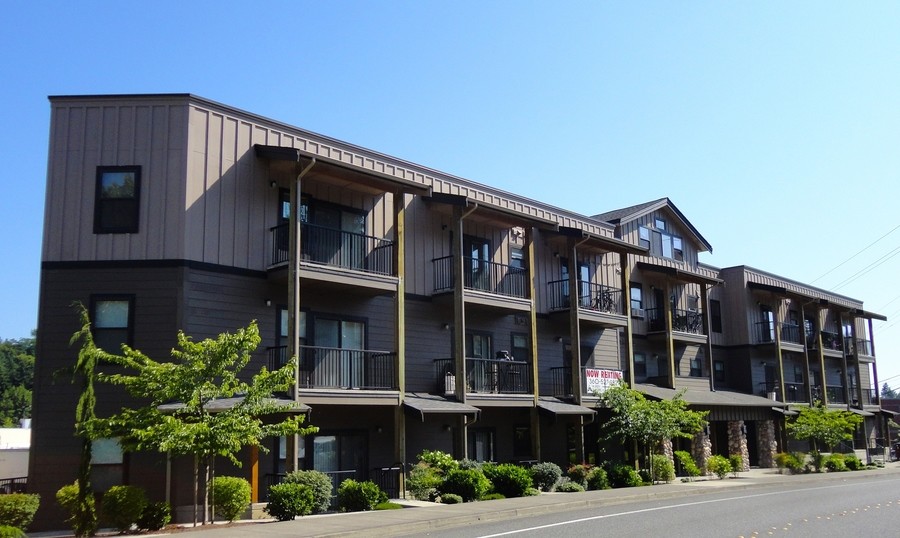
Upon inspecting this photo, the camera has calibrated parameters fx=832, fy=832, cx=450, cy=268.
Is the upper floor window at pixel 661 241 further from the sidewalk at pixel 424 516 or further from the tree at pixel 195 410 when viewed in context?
the tree at pixel 195 410

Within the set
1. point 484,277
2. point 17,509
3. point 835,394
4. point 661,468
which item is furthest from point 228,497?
point 835,394

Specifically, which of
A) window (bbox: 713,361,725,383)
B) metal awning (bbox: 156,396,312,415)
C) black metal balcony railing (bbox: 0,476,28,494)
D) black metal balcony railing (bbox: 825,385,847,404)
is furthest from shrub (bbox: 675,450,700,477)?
black metal balcony railing (bbox: 0,476,28,494)

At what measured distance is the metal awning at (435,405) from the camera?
23562mm

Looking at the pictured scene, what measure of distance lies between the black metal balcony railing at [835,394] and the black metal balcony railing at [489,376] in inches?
1129

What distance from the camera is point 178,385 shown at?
16.4m

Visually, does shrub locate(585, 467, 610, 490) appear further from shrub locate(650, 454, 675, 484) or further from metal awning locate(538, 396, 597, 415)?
shrub locate(650, 454, 675, 484)

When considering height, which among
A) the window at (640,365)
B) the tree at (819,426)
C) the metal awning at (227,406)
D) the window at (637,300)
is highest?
the window at (637,300)

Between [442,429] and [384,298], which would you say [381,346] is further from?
[442,429]

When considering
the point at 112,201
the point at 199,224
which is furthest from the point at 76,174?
the point at 199,224

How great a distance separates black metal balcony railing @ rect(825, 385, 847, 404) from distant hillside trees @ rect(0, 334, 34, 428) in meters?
65.8

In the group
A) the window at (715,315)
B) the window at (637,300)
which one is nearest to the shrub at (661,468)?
the window at (637,300)

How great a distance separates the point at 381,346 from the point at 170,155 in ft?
27.5

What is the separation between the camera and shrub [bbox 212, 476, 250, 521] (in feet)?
58.9

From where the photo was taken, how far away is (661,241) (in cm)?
4138
